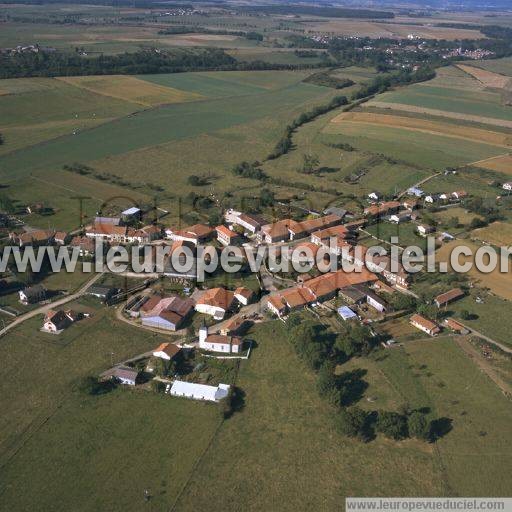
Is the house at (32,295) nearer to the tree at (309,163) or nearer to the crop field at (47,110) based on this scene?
the tree at (309,163)

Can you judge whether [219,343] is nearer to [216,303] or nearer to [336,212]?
[216,303]

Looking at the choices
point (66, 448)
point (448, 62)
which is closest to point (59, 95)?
point (66, 448)

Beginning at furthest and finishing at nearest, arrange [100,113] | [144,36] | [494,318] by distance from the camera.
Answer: [144,36] < [100,113] < [494,318]

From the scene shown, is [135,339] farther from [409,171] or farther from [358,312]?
[409,171]

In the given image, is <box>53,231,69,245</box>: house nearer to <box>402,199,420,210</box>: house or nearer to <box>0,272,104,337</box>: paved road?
<box>0,272,104,337</box>: paved road

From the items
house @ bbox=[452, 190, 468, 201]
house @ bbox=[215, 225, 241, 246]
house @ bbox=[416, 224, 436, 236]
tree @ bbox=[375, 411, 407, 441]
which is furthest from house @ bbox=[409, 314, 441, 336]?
house @ bbox=[452, 190, 468, 201]
